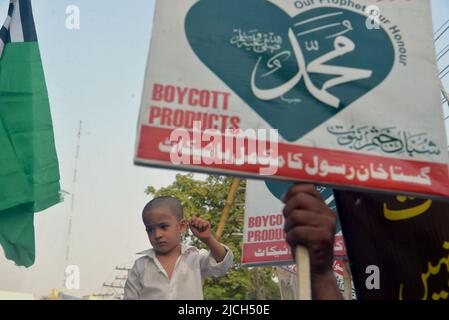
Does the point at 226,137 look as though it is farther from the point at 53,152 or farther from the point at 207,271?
the point at 53,152

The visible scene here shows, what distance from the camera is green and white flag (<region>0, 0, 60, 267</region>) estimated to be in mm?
5121

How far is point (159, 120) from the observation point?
8.58ft

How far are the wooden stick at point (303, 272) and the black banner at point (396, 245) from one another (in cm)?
103

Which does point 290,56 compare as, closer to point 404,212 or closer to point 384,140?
point 384,140

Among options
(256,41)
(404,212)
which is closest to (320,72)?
(256,41)

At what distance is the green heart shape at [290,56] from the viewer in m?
2.87

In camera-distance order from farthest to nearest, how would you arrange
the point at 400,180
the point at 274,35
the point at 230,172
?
1. the point at 274,35
2. the point at 400,180
3. the point at 230,172

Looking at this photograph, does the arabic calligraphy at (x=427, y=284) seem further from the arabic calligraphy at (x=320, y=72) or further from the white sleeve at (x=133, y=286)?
the white sleeve at (x=133, y=286)

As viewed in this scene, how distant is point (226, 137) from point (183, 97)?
12.2 inches

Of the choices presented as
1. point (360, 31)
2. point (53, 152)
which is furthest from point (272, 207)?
point (360, 31)

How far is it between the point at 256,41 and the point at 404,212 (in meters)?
1.68

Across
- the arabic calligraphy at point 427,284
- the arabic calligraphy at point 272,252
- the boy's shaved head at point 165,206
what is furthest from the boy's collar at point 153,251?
the arabic calligraphy at point 272,252

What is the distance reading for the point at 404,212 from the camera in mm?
3711
